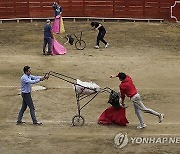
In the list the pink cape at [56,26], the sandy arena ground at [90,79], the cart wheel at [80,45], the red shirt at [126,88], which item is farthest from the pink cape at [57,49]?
the red shirt at [126,88]

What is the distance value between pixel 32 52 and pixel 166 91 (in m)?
6.88

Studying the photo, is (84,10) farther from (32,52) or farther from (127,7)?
(32,52)

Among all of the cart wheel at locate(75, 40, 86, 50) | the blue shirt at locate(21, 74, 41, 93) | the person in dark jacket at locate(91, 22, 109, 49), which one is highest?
the person in dark jacket at locate(91, 22, 109, 49)

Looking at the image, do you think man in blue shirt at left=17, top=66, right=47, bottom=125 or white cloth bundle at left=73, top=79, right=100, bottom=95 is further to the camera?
white cloth bundle at left=73, top=79, right=100, bottom=95

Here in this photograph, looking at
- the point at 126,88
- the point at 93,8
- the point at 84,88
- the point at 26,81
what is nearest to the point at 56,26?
the point at 93,8

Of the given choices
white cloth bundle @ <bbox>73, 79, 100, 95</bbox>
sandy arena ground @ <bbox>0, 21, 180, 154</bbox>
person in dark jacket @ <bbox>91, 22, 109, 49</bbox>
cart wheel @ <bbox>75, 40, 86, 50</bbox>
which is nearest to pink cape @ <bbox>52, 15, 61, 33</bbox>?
sandy arena ground @ <bbox>0, 21, 180, 154</bbox>

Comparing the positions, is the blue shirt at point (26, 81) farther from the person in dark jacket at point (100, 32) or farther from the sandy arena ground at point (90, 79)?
the person in dark jacket at point (100, 32)

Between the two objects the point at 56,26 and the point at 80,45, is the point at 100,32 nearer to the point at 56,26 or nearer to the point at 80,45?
the point at 80,45

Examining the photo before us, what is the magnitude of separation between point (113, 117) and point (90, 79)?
4.52m

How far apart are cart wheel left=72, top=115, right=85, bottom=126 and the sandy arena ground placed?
0.17 metres

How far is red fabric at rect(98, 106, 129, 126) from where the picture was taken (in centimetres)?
1227

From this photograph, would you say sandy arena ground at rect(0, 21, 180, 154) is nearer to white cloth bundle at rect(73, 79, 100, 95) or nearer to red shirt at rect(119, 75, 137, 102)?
white cloth bundle at rect(73, 79, 100, 95)

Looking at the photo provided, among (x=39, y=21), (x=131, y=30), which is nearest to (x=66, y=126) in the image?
(x=131, y=30)

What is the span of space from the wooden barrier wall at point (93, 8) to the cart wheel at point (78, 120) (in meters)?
15.7
